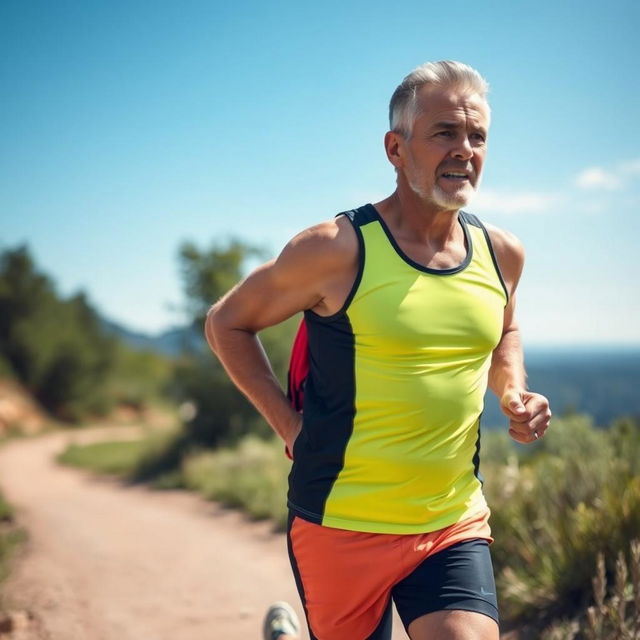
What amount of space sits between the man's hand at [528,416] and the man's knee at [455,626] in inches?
22.4

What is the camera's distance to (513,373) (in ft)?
9.11

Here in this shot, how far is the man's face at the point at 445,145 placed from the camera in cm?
251

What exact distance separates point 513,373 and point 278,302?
92 cm

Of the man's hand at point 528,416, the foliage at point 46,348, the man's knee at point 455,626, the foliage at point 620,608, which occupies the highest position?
the man's hand at point 528,416

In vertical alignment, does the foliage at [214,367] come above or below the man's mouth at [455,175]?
below

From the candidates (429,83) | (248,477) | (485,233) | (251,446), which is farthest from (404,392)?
(251,446)

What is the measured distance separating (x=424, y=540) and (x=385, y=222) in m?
1.02

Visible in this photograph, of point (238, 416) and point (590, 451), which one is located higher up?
point (590, 451)

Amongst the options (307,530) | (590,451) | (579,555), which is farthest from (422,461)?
(590,451)

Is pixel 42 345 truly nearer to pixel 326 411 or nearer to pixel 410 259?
pixel 326 411

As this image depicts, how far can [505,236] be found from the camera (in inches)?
109

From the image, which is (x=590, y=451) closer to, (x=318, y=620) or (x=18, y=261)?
(x=318, y=620)

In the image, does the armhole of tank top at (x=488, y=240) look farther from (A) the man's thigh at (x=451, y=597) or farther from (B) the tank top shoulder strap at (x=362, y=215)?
(A) the man's thigh at (x=451, y=597)

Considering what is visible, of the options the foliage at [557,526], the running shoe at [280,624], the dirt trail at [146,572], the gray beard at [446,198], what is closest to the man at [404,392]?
the gray beard at [446,198]
